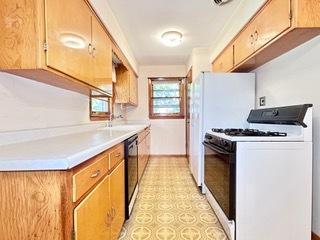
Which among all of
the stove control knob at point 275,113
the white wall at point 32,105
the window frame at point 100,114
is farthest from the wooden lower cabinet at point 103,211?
the stove control knob at point 275,113

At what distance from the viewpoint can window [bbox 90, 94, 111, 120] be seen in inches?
123

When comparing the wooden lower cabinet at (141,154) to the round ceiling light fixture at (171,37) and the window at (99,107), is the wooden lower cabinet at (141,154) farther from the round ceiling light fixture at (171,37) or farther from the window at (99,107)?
the round ceiling light fixture at (171,37)

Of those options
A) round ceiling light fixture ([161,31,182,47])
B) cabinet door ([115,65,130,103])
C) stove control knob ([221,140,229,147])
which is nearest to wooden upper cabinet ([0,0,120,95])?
stove control knob ([221,140,229,147])

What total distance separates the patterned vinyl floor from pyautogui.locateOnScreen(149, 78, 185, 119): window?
242cm

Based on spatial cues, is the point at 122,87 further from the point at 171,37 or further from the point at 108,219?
the point at 108,219

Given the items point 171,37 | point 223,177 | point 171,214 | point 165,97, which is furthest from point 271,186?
point 165,97

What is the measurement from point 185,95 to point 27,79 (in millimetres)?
4556

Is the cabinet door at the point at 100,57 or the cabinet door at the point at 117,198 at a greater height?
the cabinet door at the point at 100,57

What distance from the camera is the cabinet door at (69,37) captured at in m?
1.37

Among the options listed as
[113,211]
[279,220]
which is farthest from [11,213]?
[279,220]

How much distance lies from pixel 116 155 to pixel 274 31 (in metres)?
1.64

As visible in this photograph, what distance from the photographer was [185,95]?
592cm

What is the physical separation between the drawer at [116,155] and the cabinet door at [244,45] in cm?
168

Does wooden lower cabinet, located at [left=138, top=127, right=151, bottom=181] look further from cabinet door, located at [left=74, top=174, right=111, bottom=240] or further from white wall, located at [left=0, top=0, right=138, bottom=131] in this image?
cabinet door, located at [left=74, top=174, right=111, bottom=240]
